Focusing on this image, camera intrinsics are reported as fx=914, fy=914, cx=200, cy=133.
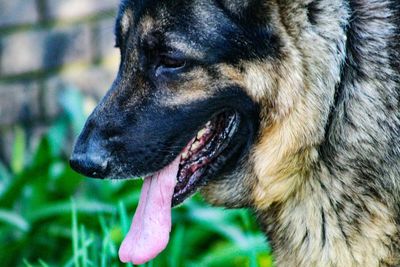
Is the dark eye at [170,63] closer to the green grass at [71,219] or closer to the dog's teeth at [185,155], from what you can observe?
the dog's teeth at [185,155]

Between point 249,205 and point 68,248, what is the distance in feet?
5.19

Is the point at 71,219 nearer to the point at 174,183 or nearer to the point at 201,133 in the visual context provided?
the point at 174,183

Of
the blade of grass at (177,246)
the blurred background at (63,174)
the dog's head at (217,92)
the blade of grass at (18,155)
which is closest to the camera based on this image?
the dog's head at (217,92)

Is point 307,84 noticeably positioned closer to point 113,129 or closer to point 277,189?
point 277,189

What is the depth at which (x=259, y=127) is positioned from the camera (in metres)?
3.28

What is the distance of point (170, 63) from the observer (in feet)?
10.5

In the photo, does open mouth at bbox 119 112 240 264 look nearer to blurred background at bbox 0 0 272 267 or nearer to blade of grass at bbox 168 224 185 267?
blurred background at bbox 0 0 272 267

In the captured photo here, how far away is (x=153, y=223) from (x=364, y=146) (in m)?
0.82

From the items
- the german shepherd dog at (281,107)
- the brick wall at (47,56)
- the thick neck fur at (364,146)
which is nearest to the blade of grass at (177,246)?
the german shepherd dog at (281,107)

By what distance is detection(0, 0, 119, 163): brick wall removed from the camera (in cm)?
553

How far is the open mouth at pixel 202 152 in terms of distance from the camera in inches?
130

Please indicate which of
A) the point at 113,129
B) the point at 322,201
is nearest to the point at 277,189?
the point at 322,201

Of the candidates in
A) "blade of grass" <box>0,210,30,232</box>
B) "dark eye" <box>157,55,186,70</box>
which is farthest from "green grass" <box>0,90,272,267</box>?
"dark eye" <box>157,55,186,70</box>

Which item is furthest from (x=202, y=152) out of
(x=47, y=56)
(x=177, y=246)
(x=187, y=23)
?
(x=47, y=56)
